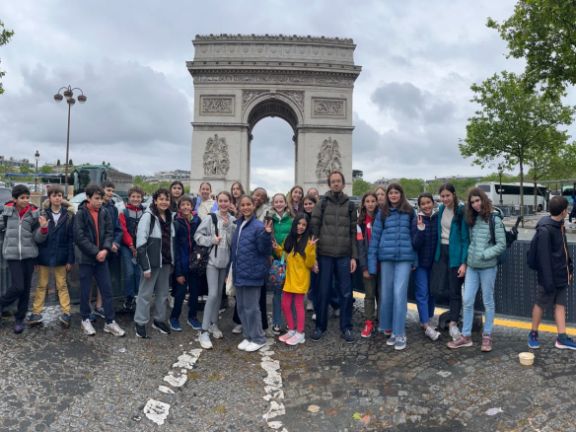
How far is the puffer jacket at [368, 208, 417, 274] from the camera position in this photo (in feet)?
16.5

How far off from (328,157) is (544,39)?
17056 millimetres

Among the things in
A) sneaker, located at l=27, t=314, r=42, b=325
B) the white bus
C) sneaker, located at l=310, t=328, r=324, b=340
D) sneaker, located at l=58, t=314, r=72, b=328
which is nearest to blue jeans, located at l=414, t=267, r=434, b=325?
sneaker, located at l=310, t=328, r=324, b=340

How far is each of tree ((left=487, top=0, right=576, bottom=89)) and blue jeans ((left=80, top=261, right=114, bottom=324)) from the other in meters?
12.1

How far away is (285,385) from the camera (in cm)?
425

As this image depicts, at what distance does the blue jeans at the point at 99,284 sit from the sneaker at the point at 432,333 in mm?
3710

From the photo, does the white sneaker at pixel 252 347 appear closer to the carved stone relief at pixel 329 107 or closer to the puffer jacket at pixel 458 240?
the puffer jacket at pixel 458 240

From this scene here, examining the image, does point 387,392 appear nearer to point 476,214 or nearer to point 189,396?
point 189,396

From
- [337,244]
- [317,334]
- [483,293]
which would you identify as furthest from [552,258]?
[317,334]

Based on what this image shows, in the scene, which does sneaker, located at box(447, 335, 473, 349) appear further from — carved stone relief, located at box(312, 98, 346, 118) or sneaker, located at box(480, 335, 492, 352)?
carved stone relief, located at box(312, 98, 346, 118)

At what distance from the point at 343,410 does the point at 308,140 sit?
1029 inches

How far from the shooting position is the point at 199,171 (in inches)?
1136

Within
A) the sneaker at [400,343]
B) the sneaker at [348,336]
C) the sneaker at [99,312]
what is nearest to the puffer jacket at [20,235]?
the sneaker at [99,312]

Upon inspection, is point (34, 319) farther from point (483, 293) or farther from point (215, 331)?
point (483, 293)

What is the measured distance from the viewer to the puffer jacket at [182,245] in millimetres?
5508
